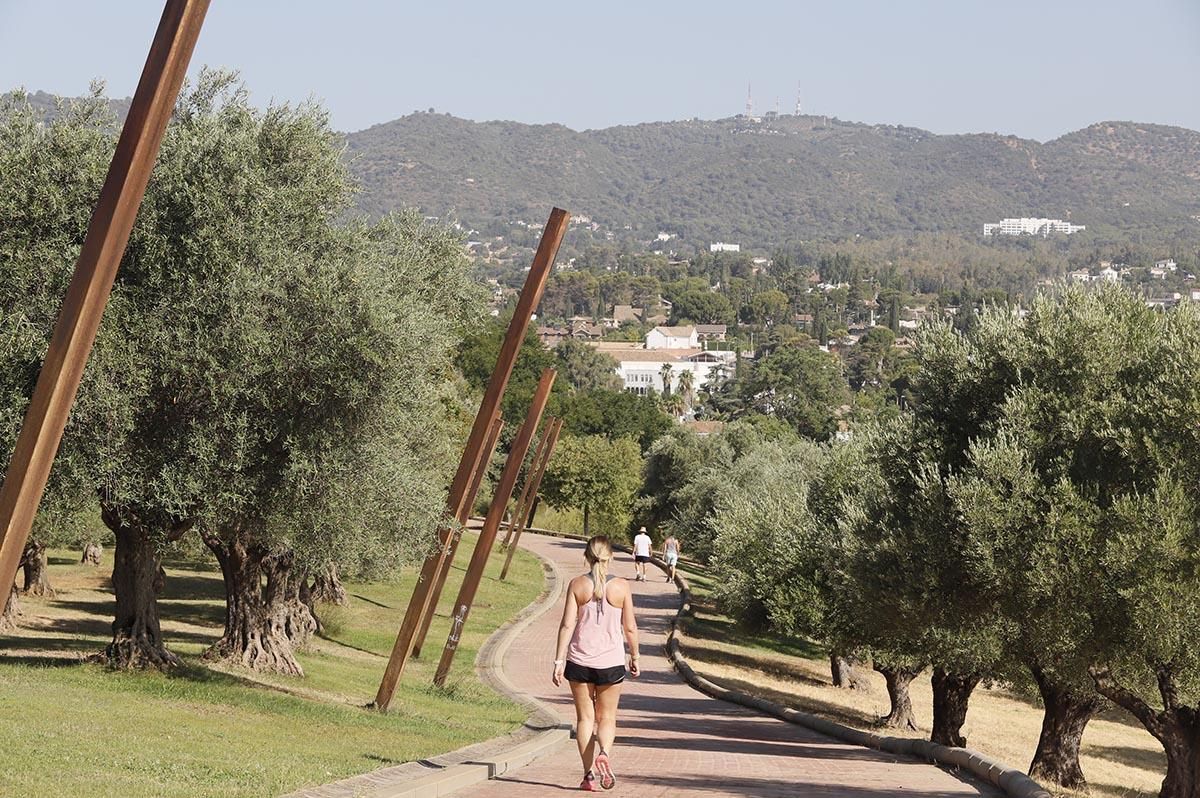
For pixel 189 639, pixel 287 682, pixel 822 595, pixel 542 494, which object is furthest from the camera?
pixel 542 494

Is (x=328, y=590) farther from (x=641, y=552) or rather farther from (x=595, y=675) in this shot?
(x=595, y=675)

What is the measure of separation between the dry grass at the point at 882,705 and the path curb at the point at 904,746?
3.03 metres

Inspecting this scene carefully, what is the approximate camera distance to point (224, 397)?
15.8 meters

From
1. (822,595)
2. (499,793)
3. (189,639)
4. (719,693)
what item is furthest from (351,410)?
(822,595)

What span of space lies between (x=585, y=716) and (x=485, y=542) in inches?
472

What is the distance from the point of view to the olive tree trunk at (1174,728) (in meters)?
17.4

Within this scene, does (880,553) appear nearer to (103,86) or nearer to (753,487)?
(103,86)

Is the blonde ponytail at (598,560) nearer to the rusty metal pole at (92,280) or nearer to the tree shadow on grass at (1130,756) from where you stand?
the rusty metal pole at (92,280)

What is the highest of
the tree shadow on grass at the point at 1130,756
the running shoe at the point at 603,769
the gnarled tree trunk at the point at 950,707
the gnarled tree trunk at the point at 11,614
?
the running shoe at the point at 603,769

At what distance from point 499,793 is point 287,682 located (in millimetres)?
11182

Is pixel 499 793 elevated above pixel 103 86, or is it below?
below

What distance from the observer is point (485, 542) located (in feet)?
76.9

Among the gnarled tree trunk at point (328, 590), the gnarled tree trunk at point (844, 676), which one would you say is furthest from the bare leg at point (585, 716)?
→ the gnarled tree trunk at point (844, 676)

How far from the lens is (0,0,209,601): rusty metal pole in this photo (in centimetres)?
824
